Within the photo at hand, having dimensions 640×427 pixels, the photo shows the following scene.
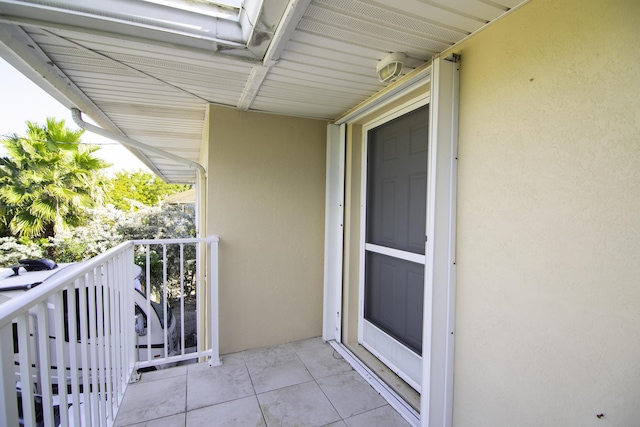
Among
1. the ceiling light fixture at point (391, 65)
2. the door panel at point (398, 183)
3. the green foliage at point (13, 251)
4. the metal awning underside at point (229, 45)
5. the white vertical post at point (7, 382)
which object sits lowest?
the green foliage at point (13, 251)

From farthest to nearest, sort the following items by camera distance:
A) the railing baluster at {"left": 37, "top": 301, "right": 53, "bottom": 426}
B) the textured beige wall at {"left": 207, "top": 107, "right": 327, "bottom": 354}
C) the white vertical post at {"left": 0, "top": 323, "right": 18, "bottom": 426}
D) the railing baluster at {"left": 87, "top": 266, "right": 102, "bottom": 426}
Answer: the textured beige wall at {"left": 207, "top": 107, "right": 327, "bottom": 354} → the railing baluster at {"left": 87, "top": 266, "right": 102, "bottom": 426} → the railing baluster at {"left": 37, "top": 301, "right": 53, "bottom": 426} → the white vertical post at {"left": 0, "top": 323, "right": 18, "bottom": 426}

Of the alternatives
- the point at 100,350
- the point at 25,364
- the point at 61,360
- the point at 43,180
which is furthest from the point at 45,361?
the point at 43,180

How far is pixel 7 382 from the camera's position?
0.75m

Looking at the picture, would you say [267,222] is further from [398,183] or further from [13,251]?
[13,251]

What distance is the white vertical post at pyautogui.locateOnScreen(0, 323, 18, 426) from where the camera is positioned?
733 mm

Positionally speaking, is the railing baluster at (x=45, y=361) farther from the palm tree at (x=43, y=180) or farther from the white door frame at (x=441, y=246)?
the palm tree at (x=43, y=180)

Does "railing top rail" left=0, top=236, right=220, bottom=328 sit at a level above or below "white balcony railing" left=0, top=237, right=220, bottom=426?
above

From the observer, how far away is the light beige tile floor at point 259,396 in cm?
190

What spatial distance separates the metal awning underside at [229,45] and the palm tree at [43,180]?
6.21m

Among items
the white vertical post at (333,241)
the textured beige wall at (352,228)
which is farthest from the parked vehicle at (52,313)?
the textured beige wall at (352,228)

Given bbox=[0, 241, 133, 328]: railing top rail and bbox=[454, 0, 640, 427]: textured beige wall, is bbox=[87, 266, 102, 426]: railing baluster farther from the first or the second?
bbox=[454, 0, 640, 427]: textured beige wall

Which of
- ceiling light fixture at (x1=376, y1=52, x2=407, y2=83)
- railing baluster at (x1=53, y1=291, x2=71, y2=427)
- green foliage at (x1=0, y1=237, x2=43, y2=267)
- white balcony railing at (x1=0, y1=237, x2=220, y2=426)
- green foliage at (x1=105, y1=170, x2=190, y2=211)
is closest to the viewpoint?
white balcony railing at (x1=0, y1=237, x2=220, y2=426)

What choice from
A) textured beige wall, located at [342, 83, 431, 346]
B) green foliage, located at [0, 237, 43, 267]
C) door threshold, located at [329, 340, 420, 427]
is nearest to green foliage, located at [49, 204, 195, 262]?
green foliage, located at [0, 237, 43, 267]

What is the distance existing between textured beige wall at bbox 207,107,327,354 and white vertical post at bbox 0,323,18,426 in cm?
191
